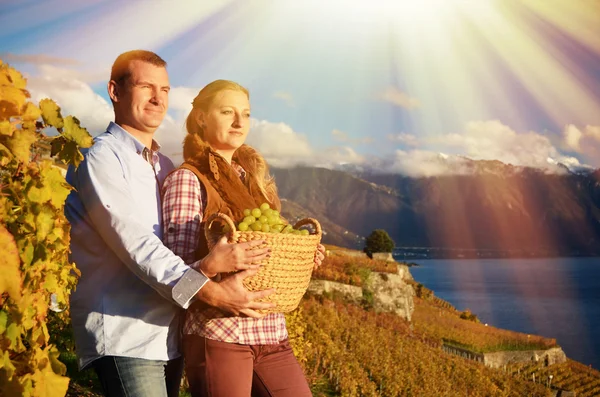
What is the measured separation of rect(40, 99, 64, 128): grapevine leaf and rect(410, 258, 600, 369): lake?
58584mm

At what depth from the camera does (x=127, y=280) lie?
218 cm

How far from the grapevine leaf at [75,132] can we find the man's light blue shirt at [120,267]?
0.78 ft

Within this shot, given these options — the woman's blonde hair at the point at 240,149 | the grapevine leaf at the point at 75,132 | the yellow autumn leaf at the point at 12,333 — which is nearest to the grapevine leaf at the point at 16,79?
the grapevine leaf at the point at 75,132

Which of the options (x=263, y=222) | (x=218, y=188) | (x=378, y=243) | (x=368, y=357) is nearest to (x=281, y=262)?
(x=263, y=222)

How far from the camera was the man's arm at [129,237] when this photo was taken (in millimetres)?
2039

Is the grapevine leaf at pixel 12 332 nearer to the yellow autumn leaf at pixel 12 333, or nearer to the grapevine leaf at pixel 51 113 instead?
the yellow autumn leaf at pixel 12 333

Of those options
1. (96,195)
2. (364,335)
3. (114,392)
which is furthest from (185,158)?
(364,335)

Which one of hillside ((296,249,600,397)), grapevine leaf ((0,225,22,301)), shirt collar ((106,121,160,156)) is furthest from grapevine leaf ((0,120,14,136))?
hillside ((296,249,600,397))

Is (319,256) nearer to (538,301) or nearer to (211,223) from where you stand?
(211,223)

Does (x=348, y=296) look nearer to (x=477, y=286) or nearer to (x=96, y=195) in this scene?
(x=96, y=195)

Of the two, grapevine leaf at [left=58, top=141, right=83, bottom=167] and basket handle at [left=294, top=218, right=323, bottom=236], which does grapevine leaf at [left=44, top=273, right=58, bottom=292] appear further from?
basket handle at [left=294, top=218, right=323, bottom=236]

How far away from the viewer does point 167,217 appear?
7.64 feet

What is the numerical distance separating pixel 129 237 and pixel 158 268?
0.48 feet

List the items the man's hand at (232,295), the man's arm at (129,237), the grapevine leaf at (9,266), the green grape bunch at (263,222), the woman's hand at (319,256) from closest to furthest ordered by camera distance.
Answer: the grapevine leaf at (9,266)
the man's arm at (129,237)
the man's hand at (232,295)
the green grape bunch at (263,222)
the woman's hand at (319,256)
